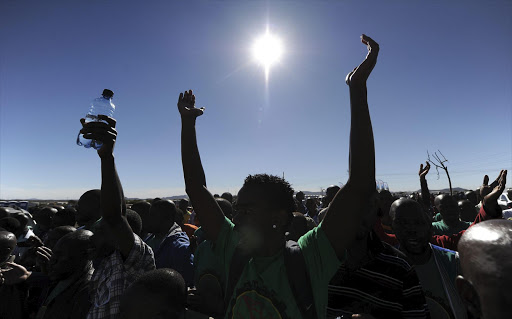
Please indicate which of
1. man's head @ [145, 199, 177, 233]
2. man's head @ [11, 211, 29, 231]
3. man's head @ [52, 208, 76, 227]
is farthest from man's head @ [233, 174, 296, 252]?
man's head @ [11, 211, 29, 231]

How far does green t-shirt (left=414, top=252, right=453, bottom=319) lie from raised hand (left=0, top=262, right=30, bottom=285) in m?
4.11

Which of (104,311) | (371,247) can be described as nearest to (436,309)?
(371,247)

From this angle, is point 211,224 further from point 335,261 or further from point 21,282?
point 21,282

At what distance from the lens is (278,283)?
151 centimetres

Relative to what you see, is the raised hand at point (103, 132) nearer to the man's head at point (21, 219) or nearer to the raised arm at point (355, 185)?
the raised arm at point (355, 185)

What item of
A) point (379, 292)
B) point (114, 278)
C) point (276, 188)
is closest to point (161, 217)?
point (114, 278)

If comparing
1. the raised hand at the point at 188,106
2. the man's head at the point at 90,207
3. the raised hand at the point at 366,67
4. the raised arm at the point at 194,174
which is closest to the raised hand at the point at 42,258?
the man's head at the point at 90,207

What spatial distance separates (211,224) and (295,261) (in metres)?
0.59

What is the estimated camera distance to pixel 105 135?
7.06 ft

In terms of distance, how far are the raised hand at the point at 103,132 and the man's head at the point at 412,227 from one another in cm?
273

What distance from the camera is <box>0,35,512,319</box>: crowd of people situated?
1.39m

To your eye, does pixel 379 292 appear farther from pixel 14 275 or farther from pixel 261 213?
pixel 14 275

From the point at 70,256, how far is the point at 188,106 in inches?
70.4

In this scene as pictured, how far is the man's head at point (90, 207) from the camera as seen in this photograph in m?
3.83
